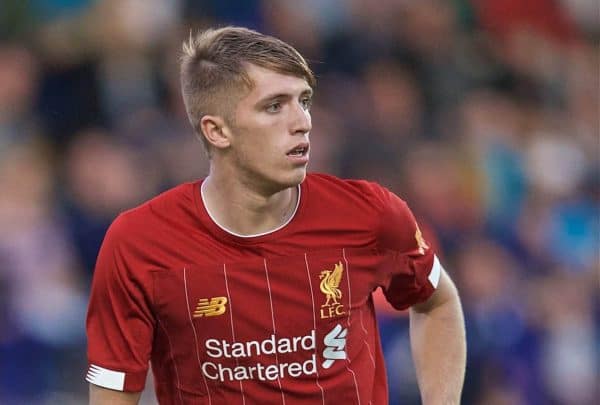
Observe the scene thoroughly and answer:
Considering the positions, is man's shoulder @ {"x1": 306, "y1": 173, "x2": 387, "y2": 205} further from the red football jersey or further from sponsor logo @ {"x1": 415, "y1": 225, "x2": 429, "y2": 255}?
sponsor logo @ {"x1": 415, "y1": 225, "x2": 429, "y2": 255}

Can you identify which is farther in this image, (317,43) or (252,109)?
(317,43)

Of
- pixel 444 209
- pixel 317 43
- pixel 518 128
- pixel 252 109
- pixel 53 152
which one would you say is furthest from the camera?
pixel 518 128

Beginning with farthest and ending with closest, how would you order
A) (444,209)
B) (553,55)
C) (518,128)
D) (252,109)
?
1. (553,55)
2. (518,128)
3. (444,209)
4. (252,109)

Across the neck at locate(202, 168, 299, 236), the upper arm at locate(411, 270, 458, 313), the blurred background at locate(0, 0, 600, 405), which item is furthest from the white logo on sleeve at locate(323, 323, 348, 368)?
the blurred background at locate(0, 0, 600, 405)

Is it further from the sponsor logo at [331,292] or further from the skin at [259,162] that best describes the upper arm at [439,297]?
the sponsor logo at [331,292]

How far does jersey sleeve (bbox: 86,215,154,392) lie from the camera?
451 centimetres

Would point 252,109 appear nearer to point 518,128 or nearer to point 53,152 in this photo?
point 53,152

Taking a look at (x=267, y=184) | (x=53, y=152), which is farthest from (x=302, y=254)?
(x=53, y=152)

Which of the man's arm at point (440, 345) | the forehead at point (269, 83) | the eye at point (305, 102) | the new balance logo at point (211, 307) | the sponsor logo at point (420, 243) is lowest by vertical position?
the man's arm at point (440, 345)

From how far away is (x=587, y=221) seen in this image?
10703mm

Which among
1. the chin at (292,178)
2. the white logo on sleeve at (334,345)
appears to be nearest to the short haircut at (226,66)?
the chin at (292,178)

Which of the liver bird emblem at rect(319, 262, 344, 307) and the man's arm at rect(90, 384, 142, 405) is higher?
the liver bird emblem at rect(319, 262, 344, 307)

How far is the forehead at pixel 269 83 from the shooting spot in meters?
4.51

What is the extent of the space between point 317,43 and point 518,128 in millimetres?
1993
